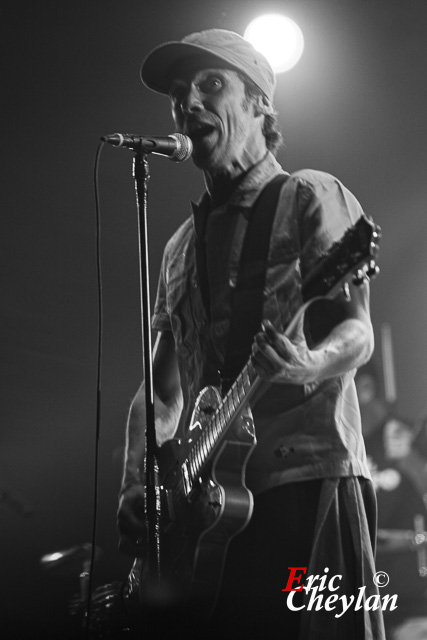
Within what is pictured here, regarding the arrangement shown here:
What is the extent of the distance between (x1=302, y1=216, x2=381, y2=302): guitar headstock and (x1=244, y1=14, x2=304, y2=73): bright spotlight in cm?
199

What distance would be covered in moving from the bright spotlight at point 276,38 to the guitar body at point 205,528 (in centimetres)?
198

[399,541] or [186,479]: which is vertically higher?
[186,479]

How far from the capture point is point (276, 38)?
10.5ft

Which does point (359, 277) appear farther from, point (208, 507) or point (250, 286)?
point (208, 507)

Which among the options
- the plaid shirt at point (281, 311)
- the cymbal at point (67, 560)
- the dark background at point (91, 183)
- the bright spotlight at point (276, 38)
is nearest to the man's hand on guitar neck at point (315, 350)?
the plaid shirt at point (281, 311)

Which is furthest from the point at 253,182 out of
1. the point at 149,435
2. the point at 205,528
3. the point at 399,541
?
the point at 399,541

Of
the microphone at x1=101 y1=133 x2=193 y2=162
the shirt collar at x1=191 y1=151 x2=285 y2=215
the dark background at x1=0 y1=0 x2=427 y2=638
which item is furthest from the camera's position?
the dark background at x1=0 y1=0 x2=427 y2=638

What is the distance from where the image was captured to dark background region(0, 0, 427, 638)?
124 inches

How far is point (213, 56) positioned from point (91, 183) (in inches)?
51.9

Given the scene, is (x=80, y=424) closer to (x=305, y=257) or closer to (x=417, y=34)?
(x=305, y=257)

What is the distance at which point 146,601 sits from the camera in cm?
171

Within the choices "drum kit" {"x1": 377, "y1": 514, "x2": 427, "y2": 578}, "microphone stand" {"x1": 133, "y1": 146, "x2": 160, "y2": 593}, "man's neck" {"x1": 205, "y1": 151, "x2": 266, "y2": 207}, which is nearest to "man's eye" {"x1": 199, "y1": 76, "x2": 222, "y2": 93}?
"man's neck" {"x1": 205, "y1": 151, "x2": 266, "y2": 207}

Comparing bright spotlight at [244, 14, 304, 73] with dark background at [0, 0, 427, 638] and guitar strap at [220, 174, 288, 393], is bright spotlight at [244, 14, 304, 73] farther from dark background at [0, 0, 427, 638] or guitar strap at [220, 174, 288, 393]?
guitar strap at [220, 174, 288, 393]

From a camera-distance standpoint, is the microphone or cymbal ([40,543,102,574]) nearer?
the microphone
